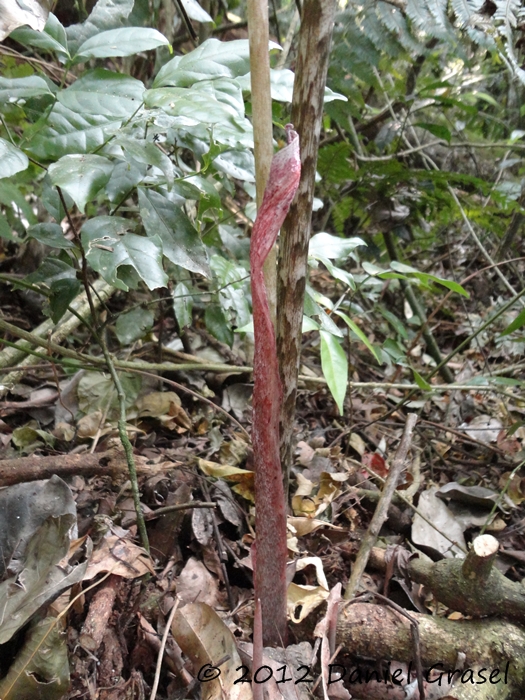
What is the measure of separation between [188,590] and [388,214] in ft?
7.31

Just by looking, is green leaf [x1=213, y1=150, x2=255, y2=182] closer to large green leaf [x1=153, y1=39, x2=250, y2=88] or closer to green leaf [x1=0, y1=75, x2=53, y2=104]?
large green leaf [x1=153, y1=39, x2=250, y2=88]

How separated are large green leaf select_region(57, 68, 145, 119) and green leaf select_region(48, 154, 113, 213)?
0.12 m

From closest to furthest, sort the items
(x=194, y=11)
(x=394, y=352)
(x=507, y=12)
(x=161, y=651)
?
1. (x=161, y=651)
2. (x=194, y=11)
3. (x=507, y=12)
4. (x=394, y=352)

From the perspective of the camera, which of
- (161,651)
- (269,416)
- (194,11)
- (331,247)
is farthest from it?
(331,247)

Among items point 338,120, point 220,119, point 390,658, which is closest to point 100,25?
point 220,119

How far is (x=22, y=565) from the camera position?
43.6 inches

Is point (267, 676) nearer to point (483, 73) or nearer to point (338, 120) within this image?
point (338, 120)

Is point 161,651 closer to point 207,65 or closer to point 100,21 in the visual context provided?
point 207,65

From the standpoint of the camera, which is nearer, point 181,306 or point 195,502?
point 195,502

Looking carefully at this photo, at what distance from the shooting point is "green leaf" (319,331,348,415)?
1.33m

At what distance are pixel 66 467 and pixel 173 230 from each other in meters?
Answer: 0.71

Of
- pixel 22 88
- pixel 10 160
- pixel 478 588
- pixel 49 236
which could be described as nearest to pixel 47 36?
pixel 22 88

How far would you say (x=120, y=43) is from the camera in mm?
1119

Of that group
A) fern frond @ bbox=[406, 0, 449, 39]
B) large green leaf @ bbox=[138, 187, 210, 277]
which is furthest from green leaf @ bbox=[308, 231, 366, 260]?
fern frond @ bbox=[406, 0, 449, 39]
